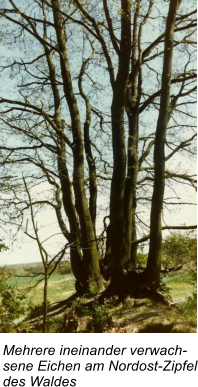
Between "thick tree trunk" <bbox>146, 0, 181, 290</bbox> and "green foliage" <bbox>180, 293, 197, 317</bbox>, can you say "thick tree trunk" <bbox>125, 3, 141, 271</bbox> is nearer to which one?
"thick tree trunk" <bbox>146, 0, 181, 290</bbox>

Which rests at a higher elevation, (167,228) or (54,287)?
(167,228)

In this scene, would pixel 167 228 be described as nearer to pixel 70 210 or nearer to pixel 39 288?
pixel 39 288

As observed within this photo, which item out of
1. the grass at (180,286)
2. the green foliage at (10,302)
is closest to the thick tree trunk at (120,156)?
the grass at (180,286)

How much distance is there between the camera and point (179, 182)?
340cm

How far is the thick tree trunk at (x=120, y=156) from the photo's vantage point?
3.98 m

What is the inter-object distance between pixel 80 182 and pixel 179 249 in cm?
212

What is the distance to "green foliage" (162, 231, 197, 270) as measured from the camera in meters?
2.61

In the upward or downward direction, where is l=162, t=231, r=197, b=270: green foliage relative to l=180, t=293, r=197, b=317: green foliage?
upward

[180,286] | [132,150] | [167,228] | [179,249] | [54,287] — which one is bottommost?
[54,287]

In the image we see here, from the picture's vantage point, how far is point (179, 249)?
9.71 ft

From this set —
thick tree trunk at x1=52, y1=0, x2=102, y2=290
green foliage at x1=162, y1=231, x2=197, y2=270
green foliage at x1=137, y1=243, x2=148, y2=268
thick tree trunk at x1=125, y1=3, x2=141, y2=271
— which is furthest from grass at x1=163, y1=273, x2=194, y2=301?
thick tree trunk at x1=52, y1=0, x2=102, y2=290

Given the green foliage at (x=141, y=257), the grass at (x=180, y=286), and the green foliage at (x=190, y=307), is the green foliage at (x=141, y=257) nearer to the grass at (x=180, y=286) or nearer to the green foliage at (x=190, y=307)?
the grass at (x=180, y=286)

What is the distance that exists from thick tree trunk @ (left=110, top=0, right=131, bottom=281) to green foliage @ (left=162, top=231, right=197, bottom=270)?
794 mm

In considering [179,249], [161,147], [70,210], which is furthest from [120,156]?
[179,249]
